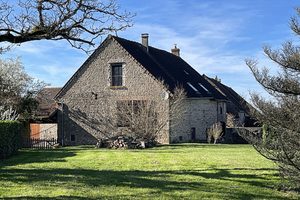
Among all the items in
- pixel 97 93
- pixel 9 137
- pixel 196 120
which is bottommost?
pixel 9 137

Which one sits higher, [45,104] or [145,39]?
[145,39]

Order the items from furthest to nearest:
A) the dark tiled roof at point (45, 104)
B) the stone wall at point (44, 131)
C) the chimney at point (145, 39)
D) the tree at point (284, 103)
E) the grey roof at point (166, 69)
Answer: the dark tiled roof at point (45, 104) → the chimney at point (145, 39) → the stone wall at point (44, 131) → the grey roof at point (166, 69) → the tree at point (284, 103)

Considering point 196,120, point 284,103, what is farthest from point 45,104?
point 284,103

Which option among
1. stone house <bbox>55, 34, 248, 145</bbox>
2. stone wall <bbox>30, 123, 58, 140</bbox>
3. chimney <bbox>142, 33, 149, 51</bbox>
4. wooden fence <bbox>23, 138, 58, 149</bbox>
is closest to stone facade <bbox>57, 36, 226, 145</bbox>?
stone house <bbox>55, 34, 248, 145</bbox>

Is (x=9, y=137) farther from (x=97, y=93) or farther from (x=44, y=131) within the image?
(x=44, y=131)

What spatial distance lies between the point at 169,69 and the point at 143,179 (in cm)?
2374

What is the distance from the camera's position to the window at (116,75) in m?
33.1

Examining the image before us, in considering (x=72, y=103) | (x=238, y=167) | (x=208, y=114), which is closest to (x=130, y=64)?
(x=72, y=103)

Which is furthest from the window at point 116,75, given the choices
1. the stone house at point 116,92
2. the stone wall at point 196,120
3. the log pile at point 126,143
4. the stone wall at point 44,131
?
the log pile at point 126,143

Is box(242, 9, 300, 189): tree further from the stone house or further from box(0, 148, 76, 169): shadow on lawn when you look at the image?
the stone house

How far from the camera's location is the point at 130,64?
107 ft

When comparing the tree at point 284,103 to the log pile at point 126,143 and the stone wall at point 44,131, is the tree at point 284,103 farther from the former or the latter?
the stone wall at point 44,131

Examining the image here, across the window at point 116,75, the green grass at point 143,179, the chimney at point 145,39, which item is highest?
the chimney at point 145,39

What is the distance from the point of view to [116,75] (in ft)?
109
